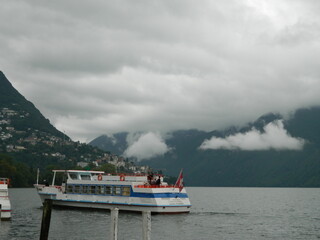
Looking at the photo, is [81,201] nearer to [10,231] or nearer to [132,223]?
[132,223]

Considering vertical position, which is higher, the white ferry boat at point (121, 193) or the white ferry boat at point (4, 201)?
the white ferry boat at point (121, 193)

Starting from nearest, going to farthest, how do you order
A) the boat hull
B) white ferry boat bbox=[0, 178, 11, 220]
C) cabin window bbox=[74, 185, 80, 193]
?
1. white ferry boat bbox=[0, 178, 11, 220]
2. the boat hull
3. cabin window bbox=[74, 185, 80, 193]

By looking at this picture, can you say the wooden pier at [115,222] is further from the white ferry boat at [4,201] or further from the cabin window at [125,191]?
the cabin window at [125,191]

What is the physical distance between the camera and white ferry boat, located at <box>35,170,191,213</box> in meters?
62.4

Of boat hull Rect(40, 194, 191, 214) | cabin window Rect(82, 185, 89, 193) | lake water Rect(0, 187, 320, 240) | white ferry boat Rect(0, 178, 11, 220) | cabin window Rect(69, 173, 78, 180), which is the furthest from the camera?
cabin window Rect(69, 173, 78, 180)

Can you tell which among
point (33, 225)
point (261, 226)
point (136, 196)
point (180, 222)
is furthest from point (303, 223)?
point (33, 225)

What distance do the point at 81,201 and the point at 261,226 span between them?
29.3 meters

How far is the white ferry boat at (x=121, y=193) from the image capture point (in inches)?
2458

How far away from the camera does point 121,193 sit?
6650 cm

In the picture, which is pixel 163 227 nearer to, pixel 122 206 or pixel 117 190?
pixel 122 206

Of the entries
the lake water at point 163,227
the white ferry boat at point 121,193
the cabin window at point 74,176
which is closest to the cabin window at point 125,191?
the white ferry boat at point 121,193

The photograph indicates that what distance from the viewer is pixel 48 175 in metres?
189

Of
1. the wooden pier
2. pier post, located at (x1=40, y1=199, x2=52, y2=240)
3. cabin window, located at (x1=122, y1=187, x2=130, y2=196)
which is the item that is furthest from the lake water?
the wooden pier

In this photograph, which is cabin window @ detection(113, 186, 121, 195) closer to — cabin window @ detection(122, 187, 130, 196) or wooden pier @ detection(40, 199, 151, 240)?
cabin window @ detection(122, 187, 130, 196)
